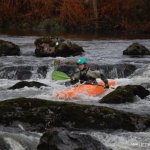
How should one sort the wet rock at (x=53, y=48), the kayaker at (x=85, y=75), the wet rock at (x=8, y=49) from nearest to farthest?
1. the kayaker at (x=85, y=75)
2. the wet rock at (x=53, y=48)
3. the wet rock at (x=8, y=49)

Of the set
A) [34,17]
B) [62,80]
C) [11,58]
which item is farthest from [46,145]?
[34,17]

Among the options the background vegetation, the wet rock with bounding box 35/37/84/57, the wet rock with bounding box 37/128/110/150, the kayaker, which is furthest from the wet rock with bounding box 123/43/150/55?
the background vegetation

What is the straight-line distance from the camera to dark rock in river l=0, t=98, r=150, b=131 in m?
8.57

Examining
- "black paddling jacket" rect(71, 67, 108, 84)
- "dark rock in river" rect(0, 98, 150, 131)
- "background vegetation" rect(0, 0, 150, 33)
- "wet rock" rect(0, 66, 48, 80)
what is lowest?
"wet rock" rect(0, 66, 48, 80)

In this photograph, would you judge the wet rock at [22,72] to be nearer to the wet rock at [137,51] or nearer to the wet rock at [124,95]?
the wet rock at [137,51]

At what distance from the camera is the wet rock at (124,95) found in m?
11.0

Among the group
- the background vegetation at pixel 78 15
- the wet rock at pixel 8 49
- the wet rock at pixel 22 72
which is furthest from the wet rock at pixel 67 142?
the background vegetation at pixel 78 15

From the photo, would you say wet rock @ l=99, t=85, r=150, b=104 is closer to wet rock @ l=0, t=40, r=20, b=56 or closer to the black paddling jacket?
the black paddling jacket

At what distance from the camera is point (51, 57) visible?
19.9 meters

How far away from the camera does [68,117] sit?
28.6 ft

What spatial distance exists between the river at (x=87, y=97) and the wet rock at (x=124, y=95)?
0.52 ft

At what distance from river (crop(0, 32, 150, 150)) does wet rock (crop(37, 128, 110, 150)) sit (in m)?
0.57

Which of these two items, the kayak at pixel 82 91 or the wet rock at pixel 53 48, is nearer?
the kayak at pixel 82 91

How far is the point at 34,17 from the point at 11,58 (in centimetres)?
1915
